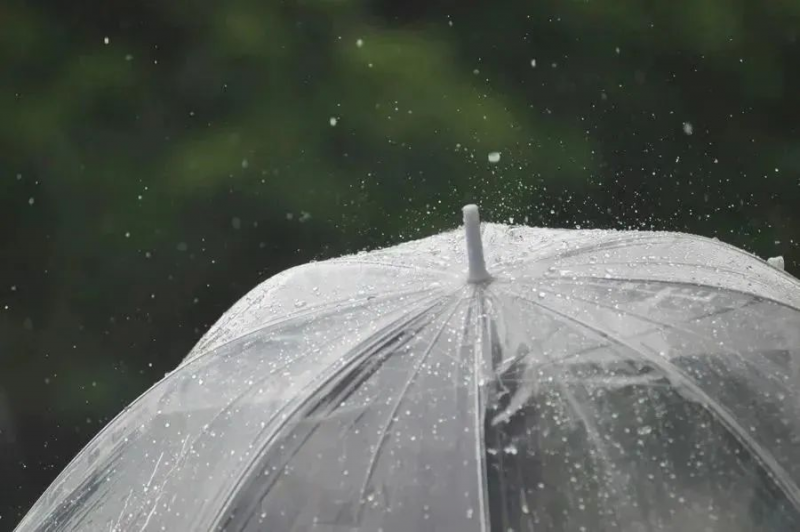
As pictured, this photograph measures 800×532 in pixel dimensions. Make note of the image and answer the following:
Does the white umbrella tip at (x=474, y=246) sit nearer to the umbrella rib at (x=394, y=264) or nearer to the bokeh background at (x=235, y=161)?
the umbrella rib at (x=394, y=264)

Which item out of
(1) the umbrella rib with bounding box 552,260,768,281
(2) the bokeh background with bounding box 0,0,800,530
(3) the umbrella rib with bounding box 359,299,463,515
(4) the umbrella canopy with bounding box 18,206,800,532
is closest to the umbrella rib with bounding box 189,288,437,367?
(4) the umbrella canopy with bounding box 18,206,800,532

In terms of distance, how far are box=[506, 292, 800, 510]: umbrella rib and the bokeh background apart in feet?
10.2

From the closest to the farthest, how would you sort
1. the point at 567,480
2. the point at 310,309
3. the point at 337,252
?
the point at 567,480 < the point at 310,309 < the point at 337,252

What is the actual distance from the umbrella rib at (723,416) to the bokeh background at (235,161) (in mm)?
3121

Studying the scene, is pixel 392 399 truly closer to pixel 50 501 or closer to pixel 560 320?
pixel 560 320

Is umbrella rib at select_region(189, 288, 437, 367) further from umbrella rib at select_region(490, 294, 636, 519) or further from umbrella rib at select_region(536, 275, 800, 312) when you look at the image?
umbrella rib at select_region(490, 294, 636, 519)

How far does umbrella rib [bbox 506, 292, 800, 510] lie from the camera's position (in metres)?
1.61

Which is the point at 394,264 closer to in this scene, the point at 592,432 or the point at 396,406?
the point at 396,406

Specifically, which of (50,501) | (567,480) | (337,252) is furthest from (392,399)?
(337,252)

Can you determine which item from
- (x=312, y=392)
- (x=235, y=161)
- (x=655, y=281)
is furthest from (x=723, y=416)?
(x=235, y=161)

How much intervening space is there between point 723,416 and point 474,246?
0.47 meters

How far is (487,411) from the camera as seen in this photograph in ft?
5.34

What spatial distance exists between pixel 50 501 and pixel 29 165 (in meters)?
3.05

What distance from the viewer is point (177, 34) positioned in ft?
16.3
